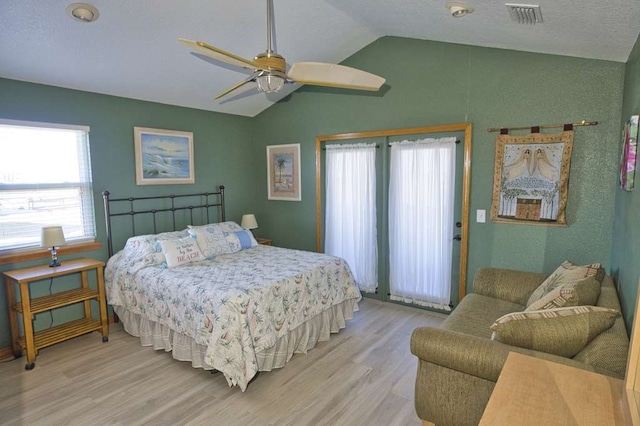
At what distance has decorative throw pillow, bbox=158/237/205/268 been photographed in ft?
11.5

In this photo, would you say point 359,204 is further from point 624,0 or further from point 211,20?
point 624,0

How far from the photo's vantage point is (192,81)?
13.0 ft

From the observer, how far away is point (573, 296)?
2010 millimetres

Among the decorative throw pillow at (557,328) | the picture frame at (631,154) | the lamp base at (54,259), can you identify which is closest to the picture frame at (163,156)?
the lamp base at (54,259)

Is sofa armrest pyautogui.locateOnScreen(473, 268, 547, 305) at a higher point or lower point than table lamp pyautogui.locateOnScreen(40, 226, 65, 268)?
lower

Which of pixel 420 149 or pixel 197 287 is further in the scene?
pixel 420 149

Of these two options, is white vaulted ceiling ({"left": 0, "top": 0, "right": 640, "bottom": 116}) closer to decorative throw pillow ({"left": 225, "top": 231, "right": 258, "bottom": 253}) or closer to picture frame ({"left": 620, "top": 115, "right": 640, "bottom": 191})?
picture frame ({"left": 620, "top": 115, "right": 640, "bottom": 191})

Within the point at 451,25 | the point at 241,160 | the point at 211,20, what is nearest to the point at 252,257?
the point at 241,160

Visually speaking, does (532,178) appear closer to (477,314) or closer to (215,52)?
(477,314)

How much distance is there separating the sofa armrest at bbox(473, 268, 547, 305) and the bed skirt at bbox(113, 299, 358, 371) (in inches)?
50.7

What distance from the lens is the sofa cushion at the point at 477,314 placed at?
2.50m

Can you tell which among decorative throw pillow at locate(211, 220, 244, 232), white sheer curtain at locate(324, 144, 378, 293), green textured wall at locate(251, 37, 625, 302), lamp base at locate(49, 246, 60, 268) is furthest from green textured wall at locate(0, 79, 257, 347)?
white sheer curtain at locate(324, 144, 378, 293)

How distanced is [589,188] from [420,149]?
1568 mm

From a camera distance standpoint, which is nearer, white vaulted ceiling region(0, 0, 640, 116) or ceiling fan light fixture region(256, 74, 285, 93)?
ceiling fan light fixture region(256, 74, 285, 93)
